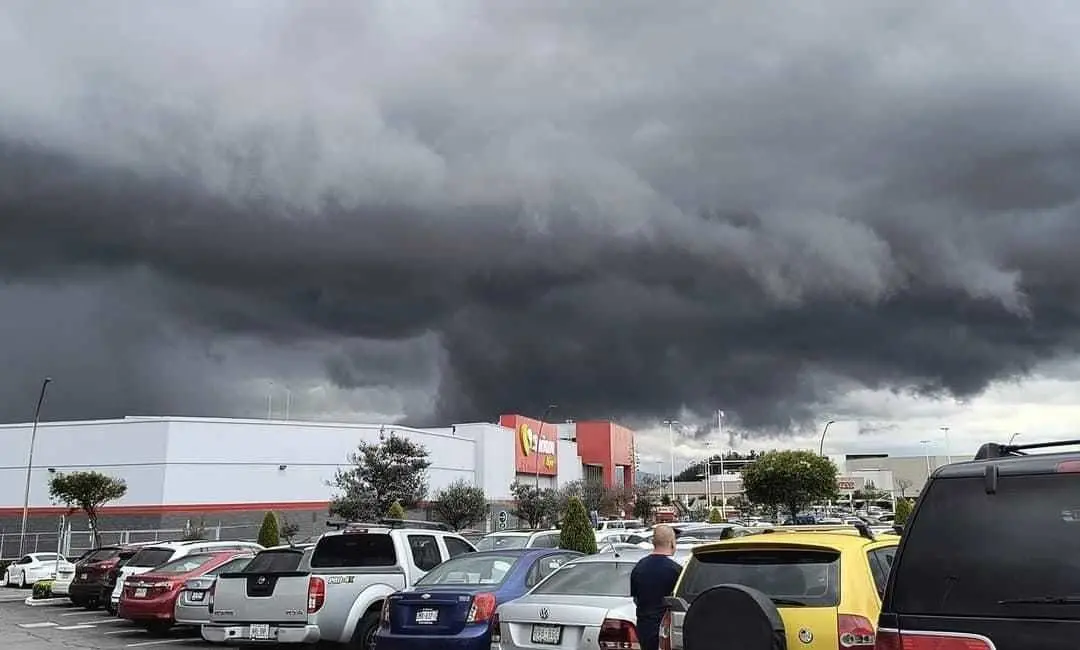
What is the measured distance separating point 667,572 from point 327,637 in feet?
19.1

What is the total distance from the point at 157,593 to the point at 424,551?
7659 mm

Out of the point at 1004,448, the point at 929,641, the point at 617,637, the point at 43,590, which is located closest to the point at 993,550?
the point at 929,641

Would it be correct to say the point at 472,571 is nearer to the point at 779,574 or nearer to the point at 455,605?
the point at 455,605

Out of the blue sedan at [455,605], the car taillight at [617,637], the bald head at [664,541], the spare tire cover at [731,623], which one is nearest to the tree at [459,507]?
the blue sedan at [455,605]

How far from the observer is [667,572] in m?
8.18

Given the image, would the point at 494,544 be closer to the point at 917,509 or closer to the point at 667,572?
the point at 667,572

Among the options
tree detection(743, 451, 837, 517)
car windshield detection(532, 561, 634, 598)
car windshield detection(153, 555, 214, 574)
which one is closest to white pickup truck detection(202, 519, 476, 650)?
car windshield detection(532, 561, 634, 598)

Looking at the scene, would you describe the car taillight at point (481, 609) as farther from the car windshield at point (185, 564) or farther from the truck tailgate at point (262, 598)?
the car windshield at point (185, 564)

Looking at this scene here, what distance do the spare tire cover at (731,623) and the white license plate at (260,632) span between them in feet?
27.1

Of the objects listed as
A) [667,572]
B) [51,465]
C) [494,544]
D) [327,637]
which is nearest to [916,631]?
[667,572]

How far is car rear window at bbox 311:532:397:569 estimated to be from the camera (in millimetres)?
12609

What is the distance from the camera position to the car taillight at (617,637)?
855 centimetres

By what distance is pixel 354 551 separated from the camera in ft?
41.7

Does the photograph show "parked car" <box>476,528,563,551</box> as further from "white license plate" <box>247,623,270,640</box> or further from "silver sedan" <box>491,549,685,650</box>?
"silver sedan" <box>491,549,685,650</box>
